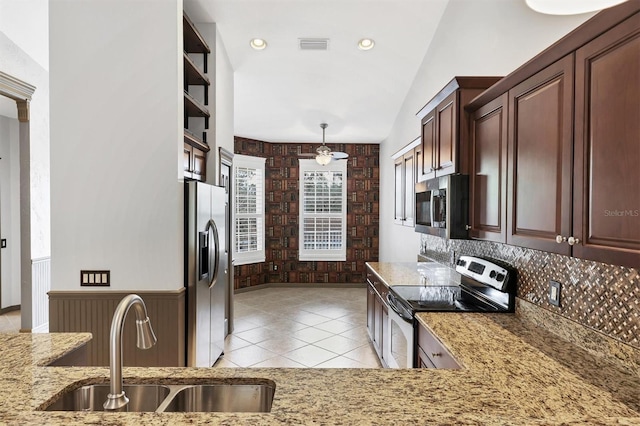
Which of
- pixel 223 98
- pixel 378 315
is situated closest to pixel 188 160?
pixel 223 98

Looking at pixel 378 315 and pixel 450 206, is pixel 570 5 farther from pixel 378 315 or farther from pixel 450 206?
pixel 378 315

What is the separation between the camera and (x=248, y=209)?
22.4ft

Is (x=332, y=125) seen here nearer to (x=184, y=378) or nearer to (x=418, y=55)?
(x=418, y=55)

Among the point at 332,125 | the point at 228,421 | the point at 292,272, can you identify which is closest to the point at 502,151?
the point at 228,421

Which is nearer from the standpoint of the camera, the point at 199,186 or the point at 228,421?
the point at 228,421

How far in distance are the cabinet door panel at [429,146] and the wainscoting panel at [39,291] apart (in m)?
4.52

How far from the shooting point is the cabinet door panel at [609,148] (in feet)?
3.66

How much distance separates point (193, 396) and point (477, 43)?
10.4 ft

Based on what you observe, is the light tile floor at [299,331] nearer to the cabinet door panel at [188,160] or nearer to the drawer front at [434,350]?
the drawer front at [434,350]

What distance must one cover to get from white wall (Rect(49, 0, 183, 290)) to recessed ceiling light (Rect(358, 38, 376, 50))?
2017 mm

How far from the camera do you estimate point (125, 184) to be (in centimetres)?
257

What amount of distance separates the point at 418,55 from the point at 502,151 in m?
2.60

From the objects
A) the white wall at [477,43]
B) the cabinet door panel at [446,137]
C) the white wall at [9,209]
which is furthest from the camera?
the white wall at [9,209]
